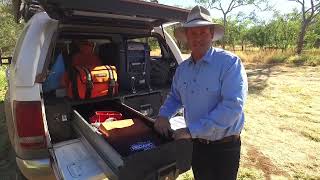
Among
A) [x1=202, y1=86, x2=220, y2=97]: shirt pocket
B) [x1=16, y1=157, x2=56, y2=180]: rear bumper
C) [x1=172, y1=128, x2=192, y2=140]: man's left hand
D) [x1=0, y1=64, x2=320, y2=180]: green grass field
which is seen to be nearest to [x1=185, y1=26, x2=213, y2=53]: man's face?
[x1=202, y1=86, x2=220, y2=97]: shirt pocket

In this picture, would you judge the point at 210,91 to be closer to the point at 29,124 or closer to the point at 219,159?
the point at 219,159

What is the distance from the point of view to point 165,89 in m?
3.72

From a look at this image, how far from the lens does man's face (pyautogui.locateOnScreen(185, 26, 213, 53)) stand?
2.02 meters

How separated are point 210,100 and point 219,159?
44 centimetres

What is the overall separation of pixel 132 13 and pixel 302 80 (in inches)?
385

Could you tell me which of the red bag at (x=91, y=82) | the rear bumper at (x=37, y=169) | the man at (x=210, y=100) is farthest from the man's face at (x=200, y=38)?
the rear bumper at (x=37, y=169)

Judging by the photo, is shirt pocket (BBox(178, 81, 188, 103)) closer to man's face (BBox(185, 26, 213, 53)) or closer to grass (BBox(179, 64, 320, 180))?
man's face (BBox(185, 26, 213, 53))

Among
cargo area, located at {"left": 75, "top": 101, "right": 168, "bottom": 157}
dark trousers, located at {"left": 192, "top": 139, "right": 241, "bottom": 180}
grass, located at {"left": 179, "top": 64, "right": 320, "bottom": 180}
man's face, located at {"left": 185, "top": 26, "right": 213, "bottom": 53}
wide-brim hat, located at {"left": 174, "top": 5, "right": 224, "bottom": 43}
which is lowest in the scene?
grass, located at {"left": 179, "top": 64, "right": 320, "bottom": 180}

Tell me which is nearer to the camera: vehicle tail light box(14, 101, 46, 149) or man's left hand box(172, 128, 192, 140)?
man's left hand box(172, 128, 192, 140)

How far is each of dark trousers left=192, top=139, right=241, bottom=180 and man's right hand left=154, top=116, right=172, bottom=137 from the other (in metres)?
0.23

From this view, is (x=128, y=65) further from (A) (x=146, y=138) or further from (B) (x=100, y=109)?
(A) (x=146, y=138)

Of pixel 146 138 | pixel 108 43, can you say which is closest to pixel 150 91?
pixel 108 43

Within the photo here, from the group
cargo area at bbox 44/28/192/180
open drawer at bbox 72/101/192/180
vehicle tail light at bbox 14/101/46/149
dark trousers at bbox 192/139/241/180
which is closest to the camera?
open drawer at bbox 72/101/192/180

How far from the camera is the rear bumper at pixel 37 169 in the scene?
8.64 ft
